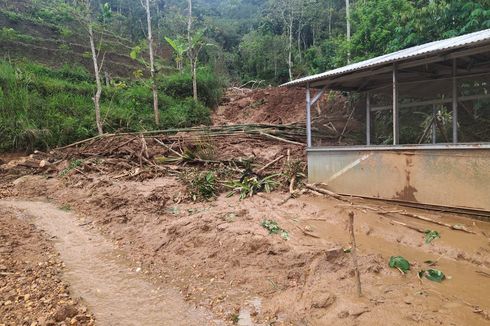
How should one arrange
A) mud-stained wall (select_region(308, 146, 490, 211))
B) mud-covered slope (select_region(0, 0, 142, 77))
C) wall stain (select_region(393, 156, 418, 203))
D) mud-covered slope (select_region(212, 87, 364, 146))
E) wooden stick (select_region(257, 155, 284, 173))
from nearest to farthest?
mud-stained wall (select_region(308, 146, 490, 211)), wall stain (select_region(393, 156, 418, 203)), wooden stick (select_region(257, 155, 284, 173)), mud-covered slope (select_region(212, 87, 364, 146)), mud-covered slope (select_region(0, 0, 142, 77))

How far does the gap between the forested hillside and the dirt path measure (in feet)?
27.9

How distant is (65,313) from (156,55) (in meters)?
27.7

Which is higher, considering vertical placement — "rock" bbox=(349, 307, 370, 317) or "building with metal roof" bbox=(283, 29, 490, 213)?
"building with metal roof" bbox=(283, 29, 490, 213)

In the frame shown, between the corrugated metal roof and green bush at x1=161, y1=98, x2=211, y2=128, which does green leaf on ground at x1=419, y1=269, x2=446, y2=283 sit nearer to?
the corrugated metal roof

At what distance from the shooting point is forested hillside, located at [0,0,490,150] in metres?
12.0

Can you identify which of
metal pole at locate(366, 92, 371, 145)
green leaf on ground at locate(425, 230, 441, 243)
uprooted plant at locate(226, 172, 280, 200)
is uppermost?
metal pole at locate(366, 92, 371, 145)

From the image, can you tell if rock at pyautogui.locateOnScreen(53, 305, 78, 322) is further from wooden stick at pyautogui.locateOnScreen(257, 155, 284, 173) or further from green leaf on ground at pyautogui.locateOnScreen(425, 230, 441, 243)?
wooden stick at pyautogui.locateOnScreen(257, 155, 284, 173)

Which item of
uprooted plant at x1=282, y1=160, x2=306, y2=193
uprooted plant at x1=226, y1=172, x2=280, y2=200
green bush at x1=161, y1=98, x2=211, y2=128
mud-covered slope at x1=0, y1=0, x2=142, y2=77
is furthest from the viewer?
mud-covered slope at x1=0, y1=0, x2=142, y2=77

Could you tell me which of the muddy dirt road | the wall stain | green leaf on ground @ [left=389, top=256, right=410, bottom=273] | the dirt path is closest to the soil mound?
the wall stain

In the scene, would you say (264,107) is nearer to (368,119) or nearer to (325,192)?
(368,119)

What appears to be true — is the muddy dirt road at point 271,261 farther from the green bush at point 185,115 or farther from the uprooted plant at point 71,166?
the green bush at point 185,115

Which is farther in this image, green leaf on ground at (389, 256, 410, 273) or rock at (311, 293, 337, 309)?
green leaf on ground at (389, 256, 410, 273)

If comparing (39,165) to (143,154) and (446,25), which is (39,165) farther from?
(446,25)

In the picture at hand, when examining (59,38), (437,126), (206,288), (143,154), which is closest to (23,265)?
(206,288)
